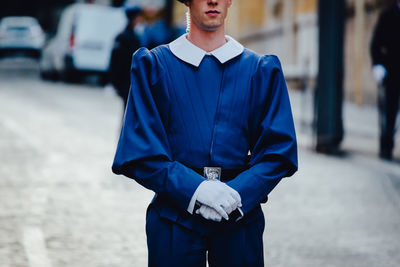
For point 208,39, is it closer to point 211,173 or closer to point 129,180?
point 211,173

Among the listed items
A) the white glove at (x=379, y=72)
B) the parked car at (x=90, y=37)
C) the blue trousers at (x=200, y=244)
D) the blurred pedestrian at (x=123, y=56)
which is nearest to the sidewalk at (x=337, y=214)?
the white glove at (x=379, y=72)

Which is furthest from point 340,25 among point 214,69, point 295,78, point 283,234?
point 295,78

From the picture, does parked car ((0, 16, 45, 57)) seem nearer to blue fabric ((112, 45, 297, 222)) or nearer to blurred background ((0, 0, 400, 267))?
blurred background ((0, 0, 400, 267))

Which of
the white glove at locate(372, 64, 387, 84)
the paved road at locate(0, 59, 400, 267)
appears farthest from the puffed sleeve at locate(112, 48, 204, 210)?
the white glove at locate(372, 64, 387, 84)

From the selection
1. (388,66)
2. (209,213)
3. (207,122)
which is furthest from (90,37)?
(209,213)

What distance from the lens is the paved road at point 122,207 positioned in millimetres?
5625

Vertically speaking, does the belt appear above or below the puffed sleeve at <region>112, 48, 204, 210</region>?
below

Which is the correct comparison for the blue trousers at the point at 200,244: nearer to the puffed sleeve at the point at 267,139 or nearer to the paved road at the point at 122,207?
the puffed sleeve at the point at 267,139

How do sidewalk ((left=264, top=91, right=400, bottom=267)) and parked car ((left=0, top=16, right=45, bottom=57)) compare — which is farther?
parked car ((left=0, top=16, right=45, bottom=57))

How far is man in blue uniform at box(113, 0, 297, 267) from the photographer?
2768 millimetres

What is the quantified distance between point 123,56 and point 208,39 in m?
7.81

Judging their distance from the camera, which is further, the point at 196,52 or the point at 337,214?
the point at 337,214

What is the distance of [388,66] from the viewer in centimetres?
986

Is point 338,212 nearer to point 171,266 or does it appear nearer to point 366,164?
point 366,164
